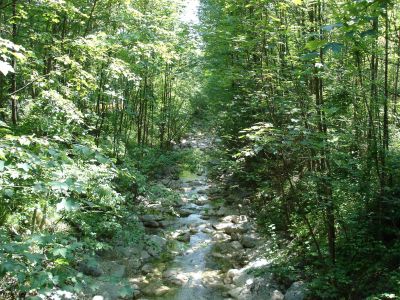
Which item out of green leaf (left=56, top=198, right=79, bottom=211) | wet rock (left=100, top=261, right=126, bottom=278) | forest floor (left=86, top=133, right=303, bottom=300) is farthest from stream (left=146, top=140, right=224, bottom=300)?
green leaf (left=56, top=198, right=79, bottom=211)

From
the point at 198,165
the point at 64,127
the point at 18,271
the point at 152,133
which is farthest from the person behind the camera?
the point at 152,133

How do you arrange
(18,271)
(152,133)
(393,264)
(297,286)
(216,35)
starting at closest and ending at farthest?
(18,271)
(393,264)
(297,286)
(216,35)
(152,133)

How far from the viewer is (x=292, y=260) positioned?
613 cm

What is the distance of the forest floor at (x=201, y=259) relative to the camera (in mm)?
6625

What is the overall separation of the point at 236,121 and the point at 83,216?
254 inches

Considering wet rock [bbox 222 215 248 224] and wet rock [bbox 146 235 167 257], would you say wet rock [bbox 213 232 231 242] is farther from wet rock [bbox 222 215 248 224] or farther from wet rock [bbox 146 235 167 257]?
wet rock [bbox 146 235 167 257]

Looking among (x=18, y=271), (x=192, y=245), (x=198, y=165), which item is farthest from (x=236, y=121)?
(x=18, y=271)

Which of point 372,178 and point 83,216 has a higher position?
point 372,178

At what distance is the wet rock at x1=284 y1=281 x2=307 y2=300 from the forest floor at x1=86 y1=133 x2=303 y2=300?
0.05 metres

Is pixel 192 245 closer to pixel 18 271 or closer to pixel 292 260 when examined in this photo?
pixel 292 260

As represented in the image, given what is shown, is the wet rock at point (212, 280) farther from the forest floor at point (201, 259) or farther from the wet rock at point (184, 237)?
the wet rock at point (184, 237)

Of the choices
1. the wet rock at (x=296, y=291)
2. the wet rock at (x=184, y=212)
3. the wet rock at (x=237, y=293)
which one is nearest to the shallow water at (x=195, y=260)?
the wet rock at (x=184, y=212)

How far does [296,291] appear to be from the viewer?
580 centimetres

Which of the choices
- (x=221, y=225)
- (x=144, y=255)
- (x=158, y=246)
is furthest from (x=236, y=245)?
(x=144, y=255)
